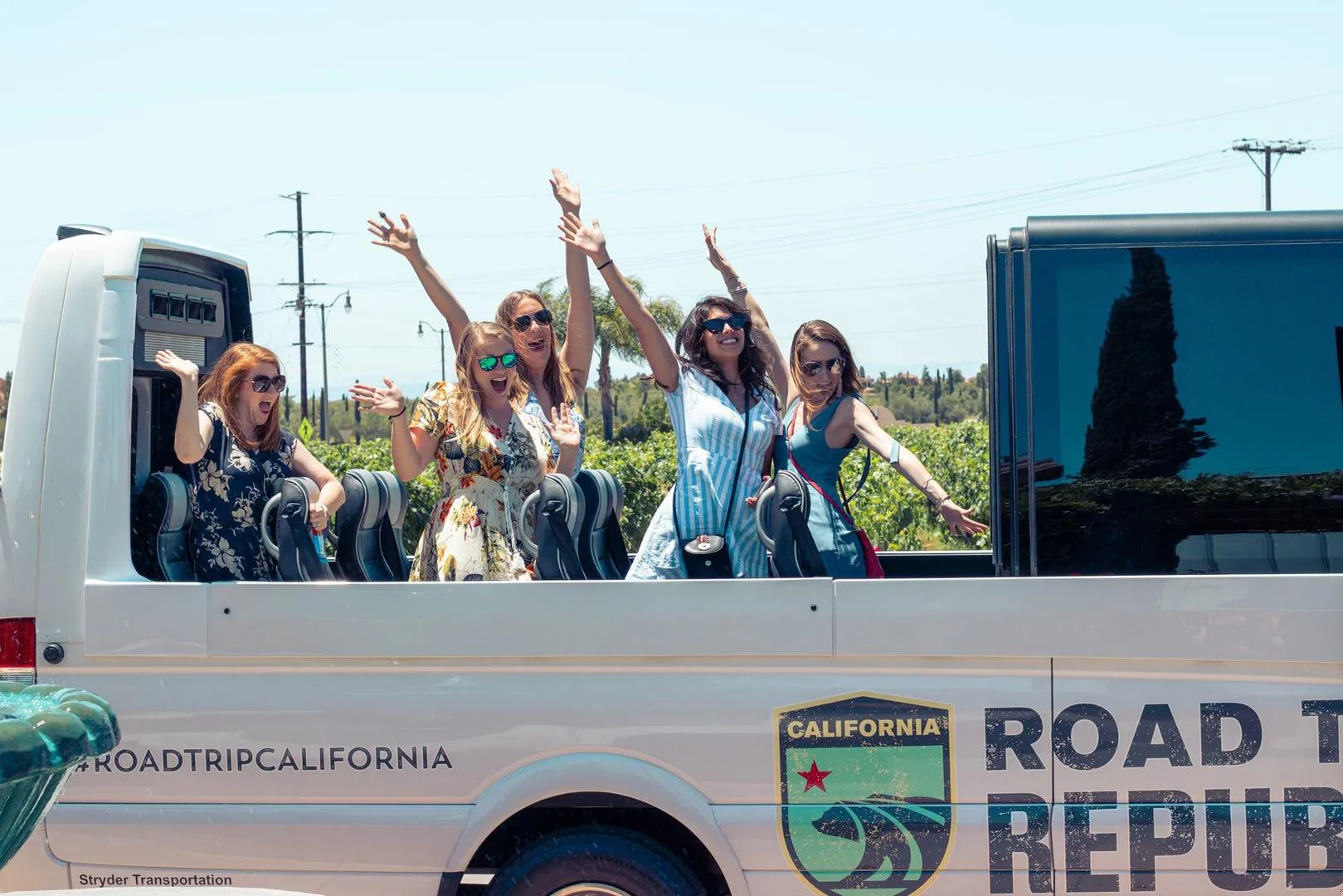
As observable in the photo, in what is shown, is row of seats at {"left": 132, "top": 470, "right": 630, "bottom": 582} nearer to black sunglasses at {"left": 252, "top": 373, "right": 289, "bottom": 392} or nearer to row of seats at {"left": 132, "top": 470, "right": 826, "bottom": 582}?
row of seats at {"left": 132, "top": 470, "right": 826, "bottom": 582}

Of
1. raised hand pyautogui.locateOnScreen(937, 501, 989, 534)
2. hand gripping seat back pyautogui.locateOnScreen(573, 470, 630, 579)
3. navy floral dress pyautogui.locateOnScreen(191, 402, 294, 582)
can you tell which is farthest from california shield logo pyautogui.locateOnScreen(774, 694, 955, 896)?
navy floral dress pyautogui.locateOnScreen(191, 402, 294, 582)

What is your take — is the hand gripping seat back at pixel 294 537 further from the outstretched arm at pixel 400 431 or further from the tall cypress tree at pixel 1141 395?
the tall cypress tree at pixel 1141 395

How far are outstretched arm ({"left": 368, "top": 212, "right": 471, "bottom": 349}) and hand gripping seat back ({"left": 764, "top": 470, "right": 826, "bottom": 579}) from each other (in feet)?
4.60

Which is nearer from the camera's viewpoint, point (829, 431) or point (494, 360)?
point (494, 360)

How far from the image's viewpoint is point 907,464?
4.13 meters

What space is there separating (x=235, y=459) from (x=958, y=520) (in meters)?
2.26

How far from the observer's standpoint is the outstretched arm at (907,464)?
4.03 m

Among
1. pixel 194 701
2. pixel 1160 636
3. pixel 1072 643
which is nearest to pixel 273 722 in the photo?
pixel 194 701

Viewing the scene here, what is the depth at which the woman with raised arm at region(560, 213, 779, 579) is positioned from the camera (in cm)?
440

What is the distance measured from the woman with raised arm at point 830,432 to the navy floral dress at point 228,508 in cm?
169

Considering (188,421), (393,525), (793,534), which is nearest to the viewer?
(793,534)

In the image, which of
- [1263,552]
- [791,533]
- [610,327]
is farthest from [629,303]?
[610,327]

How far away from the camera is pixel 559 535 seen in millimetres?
3998

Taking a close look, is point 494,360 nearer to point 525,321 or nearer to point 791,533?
point 525,321
